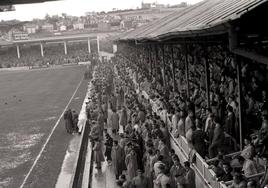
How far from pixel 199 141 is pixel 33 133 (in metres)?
13.3

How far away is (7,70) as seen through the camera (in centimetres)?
Answer: 7875

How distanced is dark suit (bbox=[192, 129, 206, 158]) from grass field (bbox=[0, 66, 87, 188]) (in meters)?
5.20

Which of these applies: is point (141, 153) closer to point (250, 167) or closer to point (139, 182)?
point (139, 182)

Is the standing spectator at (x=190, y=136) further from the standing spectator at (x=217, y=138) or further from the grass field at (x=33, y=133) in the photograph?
the grass field at (x=33, y=133)

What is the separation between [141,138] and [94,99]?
8.18 m

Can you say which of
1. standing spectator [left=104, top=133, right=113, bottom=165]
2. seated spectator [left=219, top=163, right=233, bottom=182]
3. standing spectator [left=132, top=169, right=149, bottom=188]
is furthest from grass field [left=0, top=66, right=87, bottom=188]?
seated spectator [left=219, top=163, right=233, bottom=182]

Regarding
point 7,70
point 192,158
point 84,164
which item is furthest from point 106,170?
point 7,70

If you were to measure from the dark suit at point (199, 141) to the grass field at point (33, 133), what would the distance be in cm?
520

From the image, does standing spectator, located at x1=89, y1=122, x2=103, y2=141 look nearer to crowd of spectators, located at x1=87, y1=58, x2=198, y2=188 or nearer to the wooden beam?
crowd of spectators, located at x1=87, y1=58, x2=198, y2=188

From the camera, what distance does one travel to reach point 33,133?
73.9ft

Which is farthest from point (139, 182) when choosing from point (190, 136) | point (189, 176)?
point (190, 136)

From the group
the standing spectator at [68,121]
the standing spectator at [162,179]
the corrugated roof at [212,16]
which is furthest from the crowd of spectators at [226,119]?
the standing spectator at [68,121]

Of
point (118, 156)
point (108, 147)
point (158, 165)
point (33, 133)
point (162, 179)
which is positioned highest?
point (158, 165)

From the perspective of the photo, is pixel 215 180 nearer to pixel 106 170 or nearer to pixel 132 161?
pixel 132 161
